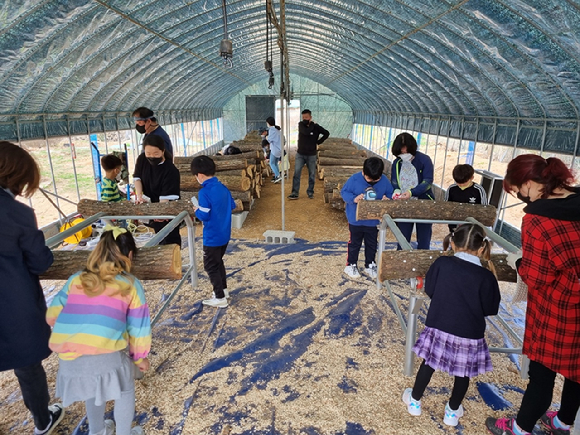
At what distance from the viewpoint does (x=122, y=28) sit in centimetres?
657

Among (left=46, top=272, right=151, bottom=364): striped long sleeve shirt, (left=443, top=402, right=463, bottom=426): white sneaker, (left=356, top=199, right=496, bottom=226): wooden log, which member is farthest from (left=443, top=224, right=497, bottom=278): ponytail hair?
(left=46, top=272, right=151, bottom=364): striped long sleeve shirt

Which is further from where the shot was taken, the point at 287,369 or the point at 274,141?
the point at 274,141

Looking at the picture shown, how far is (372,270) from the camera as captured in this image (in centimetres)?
533

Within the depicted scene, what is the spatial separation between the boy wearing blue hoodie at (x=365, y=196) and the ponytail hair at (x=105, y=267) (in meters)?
3.12

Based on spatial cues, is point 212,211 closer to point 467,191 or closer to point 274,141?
point 467,191

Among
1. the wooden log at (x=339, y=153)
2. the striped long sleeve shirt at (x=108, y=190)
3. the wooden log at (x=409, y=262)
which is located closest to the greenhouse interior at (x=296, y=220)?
the wooden log at (x=409, y=262)

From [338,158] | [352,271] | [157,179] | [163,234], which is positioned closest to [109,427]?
[163,234]

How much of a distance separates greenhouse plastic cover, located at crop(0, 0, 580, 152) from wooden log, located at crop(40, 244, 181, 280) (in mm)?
3402

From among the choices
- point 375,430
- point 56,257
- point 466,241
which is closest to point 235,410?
point 375,430

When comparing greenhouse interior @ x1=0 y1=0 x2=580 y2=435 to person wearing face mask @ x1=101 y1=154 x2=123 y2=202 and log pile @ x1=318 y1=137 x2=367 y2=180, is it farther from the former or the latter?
log pile @ x1=318 y1=137 x2=367 y2=180

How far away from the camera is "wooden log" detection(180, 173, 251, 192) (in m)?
8.77

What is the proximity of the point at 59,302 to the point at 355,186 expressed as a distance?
3.61m

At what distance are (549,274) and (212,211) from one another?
3.02 m

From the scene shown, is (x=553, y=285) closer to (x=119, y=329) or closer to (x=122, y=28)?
(x=119, y=329)
